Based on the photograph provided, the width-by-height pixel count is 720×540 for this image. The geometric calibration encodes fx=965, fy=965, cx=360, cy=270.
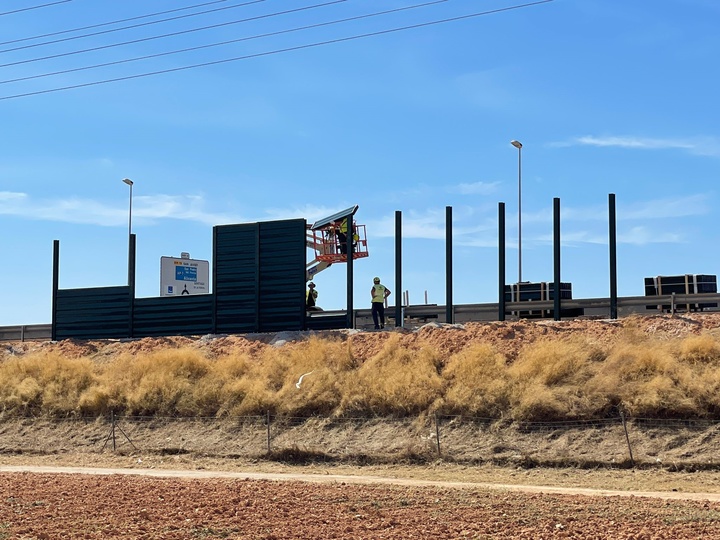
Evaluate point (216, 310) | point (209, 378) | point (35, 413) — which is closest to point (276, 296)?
point (216, 310)

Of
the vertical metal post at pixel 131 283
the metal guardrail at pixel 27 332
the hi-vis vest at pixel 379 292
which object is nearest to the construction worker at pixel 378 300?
the hi-vis vest at pixel 379 292

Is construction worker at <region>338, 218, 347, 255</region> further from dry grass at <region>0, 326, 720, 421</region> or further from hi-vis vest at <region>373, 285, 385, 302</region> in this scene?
dry grass at <region>0, 326, 720, 421</region>

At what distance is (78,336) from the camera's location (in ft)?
116

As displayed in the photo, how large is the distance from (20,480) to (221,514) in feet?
22.6

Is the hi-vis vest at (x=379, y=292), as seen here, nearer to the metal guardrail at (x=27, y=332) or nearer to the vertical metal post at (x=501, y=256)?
the vertical metal post at (x=501, y=256)

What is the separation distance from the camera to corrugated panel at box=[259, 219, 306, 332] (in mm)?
31391

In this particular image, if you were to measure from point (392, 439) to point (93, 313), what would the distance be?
1619cm

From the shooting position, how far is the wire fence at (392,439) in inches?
819

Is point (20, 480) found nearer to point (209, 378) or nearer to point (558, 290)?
point (209, 378)

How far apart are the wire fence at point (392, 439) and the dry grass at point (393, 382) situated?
39 cm

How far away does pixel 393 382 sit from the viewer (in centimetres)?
2464

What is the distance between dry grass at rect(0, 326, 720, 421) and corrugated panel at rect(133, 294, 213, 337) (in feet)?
9.20

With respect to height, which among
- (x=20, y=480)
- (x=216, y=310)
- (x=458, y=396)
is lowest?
(x=20, y=480)

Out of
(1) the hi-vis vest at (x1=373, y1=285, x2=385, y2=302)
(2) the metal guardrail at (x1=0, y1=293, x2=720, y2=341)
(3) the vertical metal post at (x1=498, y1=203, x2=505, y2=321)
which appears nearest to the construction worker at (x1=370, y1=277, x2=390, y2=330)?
(1) the hi-vis vest at (x1=373, y1=285, x2=385, y2=302)
